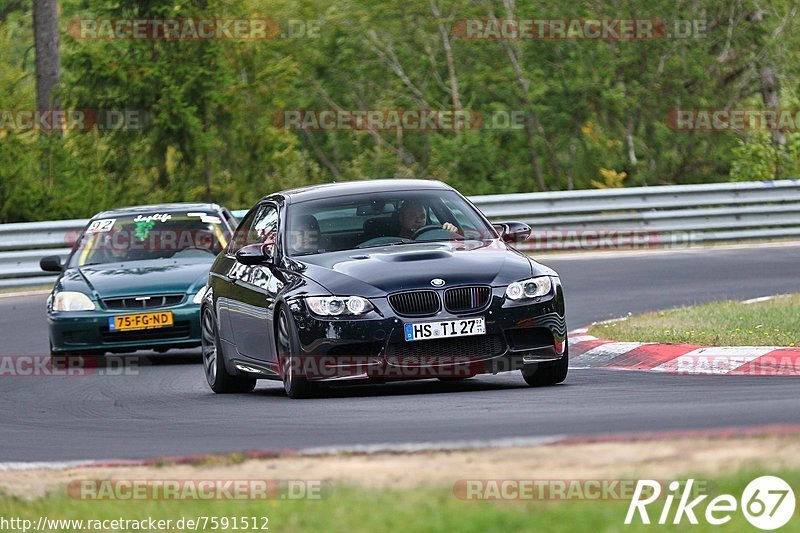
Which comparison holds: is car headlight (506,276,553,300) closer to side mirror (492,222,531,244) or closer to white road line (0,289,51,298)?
side mirror (492,222,531,244)

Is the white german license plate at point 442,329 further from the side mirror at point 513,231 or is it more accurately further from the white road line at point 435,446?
the white road line at point 435,446

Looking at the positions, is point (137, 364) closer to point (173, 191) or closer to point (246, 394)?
point (246, 394)

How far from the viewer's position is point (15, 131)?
28.9 m

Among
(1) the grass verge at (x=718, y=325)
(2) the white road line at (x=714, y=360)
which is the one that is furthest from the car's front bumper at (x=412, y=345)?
(1) the grass verge at (x=718, y=325)

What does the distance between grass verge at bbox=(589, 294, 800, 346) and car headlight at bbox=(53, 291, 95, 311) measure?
15.5 feet

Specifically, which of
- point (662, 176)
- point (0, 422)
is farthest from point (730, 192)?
point (0, 422)

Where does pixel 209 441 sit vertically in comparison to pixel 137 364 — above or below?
above

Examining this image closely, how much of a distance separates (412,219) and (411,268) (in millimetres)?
→ 1140

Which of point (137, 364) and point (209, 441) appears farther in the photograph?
point (137, 364)

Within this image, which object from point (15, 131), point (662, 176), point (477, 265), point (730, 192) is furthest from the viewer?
point (662, 176)

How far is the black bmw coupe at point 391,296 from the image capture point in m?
10.2

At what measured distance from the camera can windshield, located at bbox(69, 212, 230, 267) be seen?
16281 mm

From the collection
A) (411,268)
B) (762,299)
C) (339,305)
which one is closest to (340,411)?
(339,305)

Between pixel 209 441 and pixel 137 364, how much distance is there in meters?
7.32
